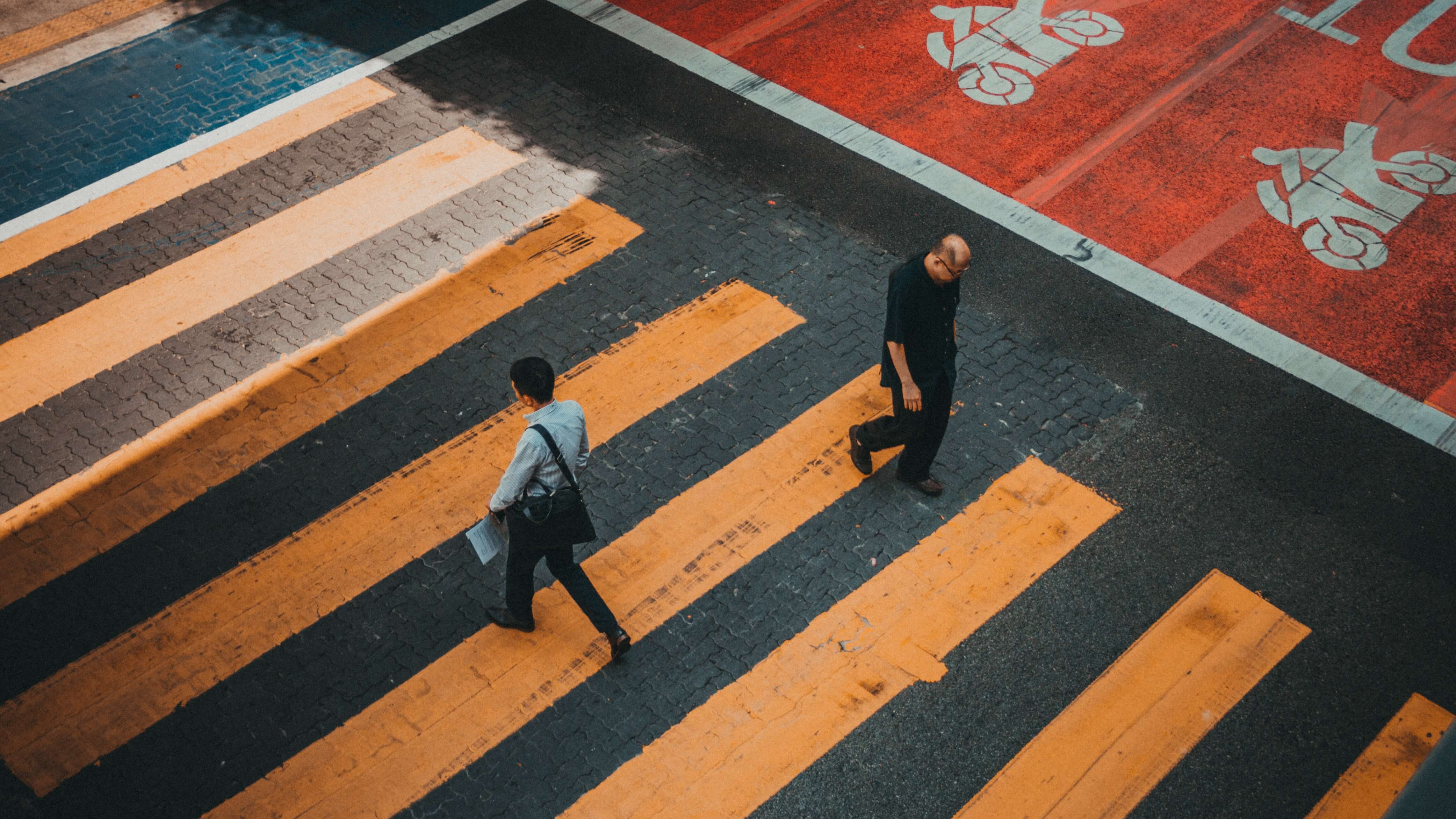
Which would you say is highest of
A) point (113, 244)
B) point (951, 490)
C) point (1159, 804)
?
point (113, 244)

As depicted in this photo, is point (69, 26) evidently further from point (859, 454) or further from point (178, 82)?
point (859, 454)

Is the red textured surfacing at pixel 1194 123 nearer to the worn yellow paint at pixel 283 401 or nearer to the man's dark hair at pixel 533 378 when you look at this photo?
the worn yellow paint at pixel 283 401

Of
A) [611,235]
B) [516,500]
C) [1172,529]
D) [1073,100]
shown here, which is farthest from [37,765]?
[1073,100]

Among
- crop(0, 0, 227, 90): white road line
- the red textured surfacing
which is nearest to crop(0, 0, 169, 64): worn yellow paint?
crop(0, 0, 227, 90): white road line

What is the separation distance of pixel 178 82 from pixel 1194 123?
957cm

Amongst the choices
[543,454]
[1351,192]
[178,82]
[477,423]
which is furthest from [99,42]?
[1351,192]

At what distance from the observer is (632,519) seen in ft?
20.1

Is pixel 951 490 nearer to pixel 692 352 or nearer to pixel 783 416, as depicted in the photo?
pixel 783 416

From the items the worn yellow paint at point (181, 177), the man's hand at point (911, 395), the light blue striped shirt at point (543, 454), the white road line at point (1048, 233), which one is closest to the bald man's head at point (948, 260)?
the man's hand at point (911, 395)

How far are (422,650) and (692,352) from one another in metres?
2.72

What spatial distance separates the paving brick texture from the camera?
5227 mm

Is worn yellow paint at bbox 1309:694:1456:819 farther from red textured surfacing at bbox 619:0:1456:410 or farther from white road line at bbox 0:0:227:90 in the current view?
white road line at bbox 0:0:227:90

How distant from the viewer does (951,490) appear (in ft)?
20.6

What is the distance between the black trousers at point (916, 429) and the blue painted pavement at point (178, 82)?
6846 mm
